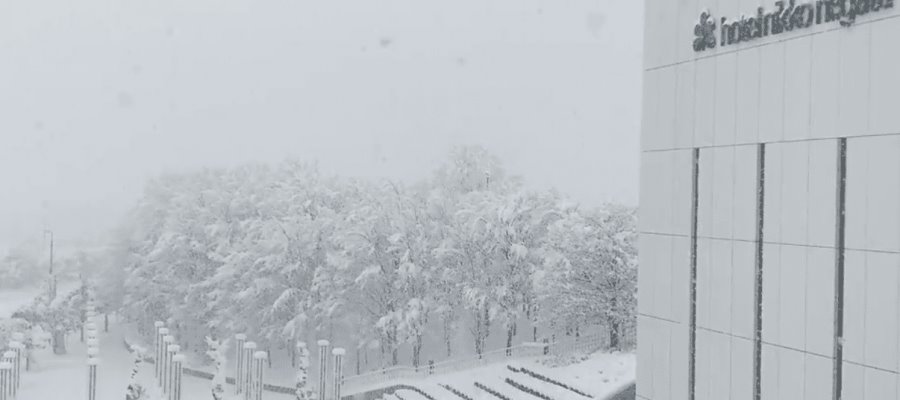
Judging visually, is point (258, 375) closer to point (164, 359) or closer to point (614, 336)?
point (164, 359)

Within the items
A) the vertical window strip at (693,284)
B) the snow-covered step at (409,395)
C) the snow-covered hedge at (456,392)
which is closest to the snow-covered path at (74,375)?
the snow-covered step at (409,395)

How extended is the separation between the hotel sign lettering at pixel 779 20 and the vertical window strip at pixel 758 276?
1562 mm

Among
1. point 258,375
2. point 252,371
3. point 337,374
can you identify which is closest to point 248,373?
point 252,371

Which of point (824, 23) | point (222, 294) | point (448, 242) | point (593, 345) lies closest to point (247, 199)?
point (222, 294)

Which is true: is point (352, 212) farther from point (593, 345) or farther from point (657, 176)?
point (657, 176)

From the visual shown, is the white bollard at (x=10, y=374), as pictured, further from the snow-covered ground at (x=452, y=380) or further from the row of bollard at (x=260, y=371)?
the row of bollard at (x=260, y=371)

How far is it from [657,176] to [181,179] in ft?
138

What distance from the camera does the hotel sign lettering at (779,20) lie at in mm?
9781

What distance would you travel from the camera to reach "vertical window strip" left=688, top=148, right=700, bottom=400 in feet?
40.1

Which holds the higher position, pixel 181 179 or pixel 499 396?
pixel 181 179

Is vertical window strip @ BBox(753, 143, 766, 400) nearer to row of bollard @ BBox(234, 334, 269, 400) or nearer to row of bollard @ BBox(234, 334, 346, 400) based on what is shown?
row of bollard @ BBox(234, 334, 346, 400)

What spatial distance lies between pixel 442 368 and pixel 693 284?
19316 mm

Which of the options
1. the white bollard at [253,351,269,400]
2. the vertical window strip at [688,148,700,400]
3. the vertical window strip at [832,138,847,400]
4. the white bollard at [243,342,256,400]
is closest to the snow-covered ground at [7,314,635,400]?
the white bollard at [253,351,269,400]

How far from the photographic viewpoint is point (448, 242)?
1328 inches
